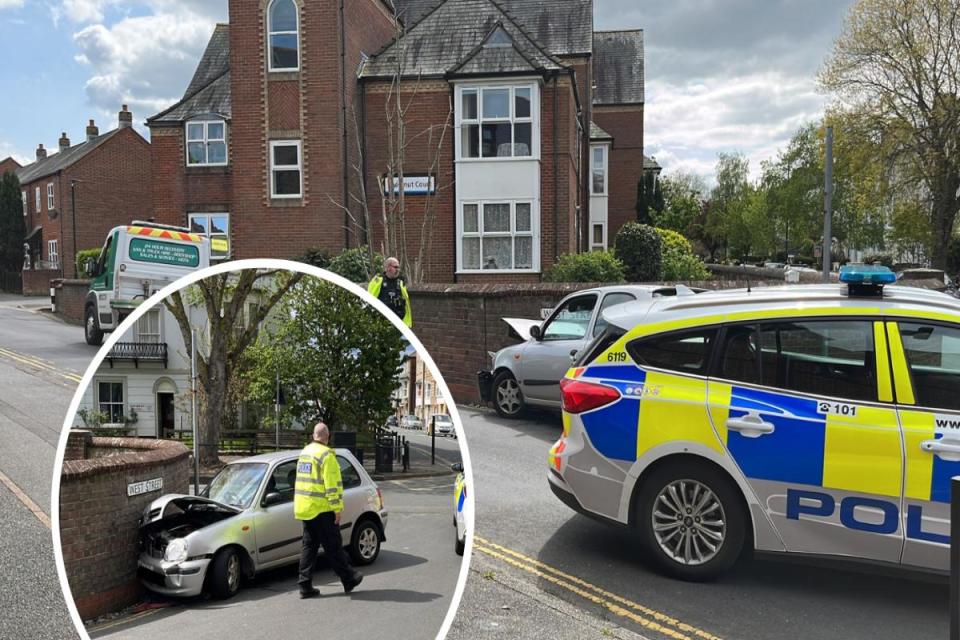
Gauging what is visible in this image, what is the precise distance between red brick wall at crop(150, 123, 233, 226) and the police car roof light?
22.8 meters

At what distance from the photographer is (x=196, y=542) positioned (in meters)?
1.51

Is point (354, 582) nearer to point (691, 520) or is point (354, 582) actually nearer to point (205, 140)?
point (691, 520)

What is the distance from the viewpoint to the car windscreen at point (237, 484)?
153 centimetres

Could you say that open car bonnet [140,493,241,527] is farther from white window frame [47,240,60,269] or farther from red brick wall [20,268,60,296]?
white window frame [47,240,60,269]

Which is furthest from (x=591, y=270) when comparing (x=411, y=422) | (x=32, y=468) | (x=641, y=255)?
(x=411, y=422)

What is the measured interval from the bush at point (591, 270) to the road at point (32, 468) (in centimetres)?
1052

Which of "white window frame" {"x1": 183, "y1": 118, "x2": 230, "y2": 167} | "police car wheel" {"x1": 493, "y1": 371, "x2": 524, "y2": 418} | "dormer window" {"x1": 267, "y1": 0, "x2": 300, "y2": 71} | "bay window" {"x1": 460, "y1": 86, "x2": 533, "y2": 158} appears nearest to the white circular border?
"police car wheel" {"x1": 493, "y1": 371, "x2": 524, "y2": 418}

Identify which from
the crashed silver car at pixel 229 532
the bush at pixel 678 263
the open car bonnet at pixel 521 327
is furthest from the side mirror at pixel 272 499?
the bush at pixel 678 263

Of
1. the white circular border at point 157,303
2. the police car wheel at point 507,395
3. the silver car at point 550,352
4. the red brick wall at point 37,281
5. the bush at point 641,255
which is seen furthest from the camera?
the red brick wall at point 37,281

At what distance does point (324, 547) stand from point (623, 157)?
5041cm

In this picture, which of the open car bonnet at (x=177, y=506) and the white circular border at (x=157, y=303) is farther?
the white circular border at (x=157, y=303)

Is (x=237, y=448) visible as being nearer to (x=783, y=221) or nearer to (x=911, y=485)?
(x=911, y=485)

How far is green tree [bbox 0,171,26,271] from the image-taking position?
173 ft

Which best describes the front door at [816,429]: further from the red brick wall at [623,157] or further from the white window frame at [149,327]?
the red brick wall at [623,157]
